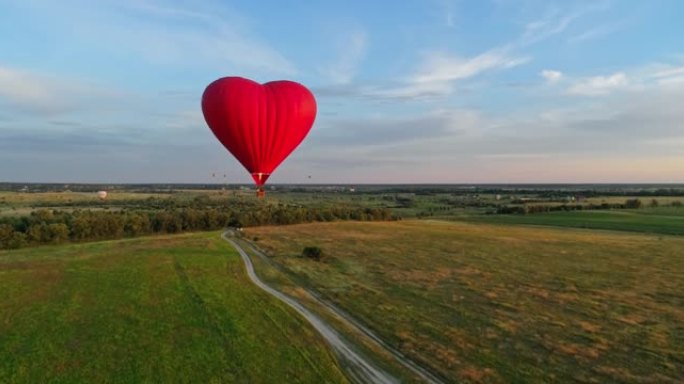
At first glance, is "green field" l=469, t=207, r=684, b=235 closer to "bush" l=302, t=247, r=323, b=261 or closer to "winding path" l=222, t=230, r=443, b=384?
"bush" l=302, t=247, r=323, b=261

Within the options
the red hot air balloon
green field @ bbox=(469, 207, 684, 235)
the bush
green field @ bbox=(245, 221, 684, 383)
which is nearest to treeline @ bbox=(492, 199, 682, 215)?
green field @ bbox=(469, 207, 684, 235)

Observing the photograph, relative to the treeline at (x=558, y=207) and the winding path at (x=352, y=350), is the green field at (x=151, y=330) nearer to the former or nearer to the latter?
the winding path at (x=352, y=350)

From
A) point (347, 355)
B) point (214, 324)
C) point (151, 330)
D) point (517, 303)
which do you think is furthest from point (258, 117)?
point (517, 303)

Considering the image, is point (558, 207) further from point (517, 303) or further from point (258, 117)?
point (258, 117)

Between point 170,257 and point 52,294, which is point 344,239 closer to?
point 170,257

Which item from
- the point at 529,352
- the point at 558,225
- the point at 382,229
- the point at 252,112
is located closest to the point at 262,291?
the point at 252,112

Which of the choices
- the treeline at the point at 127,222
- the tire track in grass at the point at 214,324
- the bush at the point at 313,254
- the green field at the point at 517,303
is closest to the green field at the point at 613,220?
the green field at the point at 517,303
